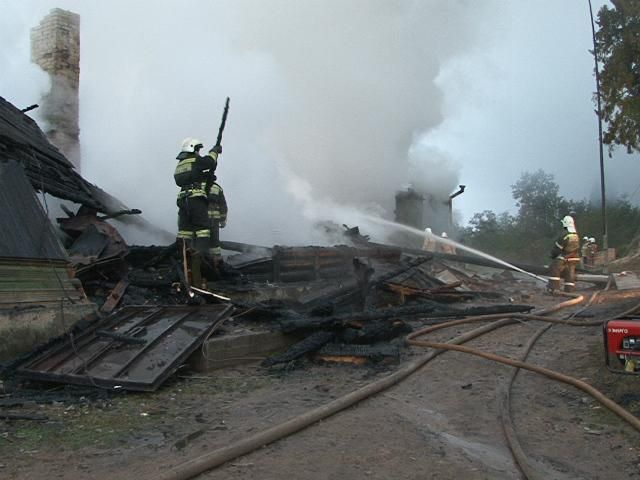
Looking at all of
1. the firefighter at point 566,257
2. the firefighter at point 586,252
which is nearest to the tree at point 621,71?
the firefighter at point 586,252

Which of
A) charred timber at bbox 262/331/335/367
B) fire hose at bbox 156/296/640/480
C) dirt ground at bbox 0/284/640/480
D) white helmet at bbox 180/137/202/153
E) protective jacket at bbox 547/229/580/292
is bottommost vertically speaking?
dirt ground at bbox 0/284/640/480

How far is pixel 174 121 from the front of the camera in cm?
1051

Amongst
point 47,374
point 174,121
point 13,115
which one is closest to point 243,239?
point 174,121

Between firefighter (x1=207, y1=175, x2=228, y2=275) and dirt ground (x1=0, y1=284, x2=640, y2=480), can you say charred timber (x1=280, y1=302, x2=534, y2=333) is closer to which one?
dirt ground (x1=0, y1=284, x2=640, y2=480)

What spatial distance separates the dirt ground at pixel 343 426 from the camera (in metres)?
2.69

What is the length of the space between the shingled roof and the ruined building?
5.88 feet

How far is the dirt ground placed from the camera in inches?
106

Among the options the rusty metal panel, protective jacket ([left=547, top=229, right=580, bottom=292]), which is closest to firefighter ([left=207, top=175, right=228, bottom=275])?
the rusty metal panel

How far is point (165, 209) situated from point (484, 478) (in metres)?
7.92

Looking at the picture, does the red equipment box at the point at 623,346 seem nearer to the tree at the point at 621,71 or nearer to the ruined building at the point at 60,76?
the ruined building at the point at 60,76

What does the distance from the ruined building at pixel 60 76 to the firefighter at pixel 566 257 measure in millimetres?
8706

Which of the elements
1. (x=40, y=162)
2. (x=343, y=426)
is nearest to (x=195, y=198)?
(x=40, y=162)

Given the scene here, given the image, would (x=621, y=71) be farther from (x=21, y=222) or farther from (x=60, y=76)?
(x=21, y=222)

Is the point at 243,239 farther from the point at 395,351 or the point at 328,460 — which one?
the point at 328,460
